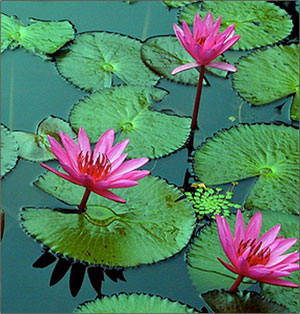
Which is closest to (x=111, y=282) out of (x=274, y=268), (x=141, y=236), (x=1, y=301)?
(x=141, y=236)

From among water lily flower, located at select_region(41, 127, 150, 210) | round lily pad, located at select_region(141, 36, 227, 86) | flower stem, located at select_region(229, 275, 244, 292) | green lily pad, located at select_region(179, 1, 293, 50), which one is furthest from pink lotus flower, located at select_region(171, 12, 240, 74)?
flower stem, located at select_region(229, 275, 244, 292)

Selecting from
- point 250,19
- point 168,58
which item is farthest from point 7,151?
point 250,19

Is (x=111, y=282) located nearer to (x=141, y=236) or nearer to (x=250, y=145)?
(x=141, y=236)

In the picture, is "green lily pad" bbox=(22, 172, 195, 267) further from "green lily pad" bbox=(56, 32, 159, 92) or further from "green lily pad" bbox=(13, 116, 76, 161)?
"green lily pad" bbox=(56, 32, 159, 92)

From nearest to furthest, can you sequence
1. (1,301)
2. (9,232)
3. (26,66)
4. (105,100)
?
(1,301)
(9,232)
(105,100)
(26,66)

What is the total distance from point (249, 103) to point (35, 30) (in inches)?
42.9

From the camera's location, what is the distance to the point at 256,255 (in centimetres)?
186

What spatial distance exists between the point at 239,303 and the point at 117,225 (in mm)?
477

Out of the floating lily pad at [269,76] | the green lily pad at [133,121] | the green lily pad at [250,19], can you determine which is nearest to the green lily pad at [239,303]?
the green lily pad at [133,121]

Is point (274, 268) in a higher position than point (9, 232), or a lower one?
higher

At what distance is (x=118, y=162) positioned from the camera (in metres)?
2.06

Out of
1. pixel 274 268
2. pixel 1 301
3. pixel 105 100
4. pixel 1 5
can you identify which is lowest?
pixel 1 301

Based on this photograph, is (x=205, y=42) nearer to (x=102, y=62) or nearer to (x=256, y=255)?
(x=102, y=62)

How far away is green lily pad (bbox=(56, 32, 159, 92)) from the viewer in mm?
2764
